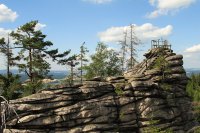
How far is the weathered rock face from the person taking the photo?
111 ft

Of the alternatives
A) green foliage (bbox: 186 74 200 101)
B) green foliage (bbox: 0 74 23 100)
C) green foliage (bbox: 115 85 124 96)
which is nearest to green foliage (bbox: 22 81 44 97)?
green foliage (bbox: 0 74 23 100)

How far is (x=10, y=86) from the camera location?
4481cm

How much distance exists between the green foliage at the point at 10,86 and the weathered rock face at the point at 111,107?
10.5 meters

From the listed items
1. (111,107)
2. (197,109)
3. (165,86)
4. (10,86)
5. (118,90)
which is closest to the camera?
(111,107)

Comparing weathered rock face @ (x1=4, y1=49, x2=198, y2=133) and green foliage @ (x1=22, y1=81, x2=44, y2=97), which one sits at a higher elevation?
green foliage @ (x1=22, y1=81, x2=44, y2=97)

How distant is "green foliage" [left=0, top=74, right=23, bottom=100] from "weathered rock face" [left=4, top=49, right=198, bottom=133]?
1047 centimetres

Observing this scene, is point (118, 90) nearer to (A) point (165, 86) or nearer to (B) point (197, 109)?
(A) point (165, 86)

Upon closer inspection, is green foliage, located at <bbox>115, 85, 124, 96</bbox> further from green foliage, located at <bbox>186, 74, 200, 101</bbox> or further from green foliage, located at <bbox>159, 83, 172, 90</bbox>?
green foliage, located at <bbox>186, 74, 200, 101</bbox>

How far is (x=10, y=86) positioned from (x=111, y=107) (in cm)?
1566

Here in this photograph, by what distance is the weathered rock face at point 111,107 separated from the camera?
33.8 m

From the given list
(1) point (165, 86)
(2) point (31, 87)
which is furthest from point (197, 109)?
(2) point (31, 87)

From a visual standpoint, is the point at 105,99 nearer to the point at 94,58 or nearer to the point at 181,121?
the point at 181,121

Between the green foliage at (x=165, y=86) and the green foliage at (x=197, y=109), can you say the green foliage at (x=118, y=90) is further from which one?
the green foliage at (x=197, y=109)

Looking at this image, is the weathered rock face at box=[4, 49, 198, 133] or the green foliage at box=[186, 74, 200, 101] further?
the green foliage at box=[186, 74, 200, 101]
